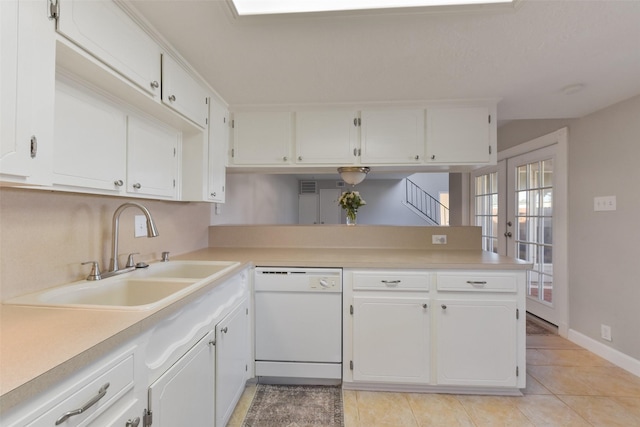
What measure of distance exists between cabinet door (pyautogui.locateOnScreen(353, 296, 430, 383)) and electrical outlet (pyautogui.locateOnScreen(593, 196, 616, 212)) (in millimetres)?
1831

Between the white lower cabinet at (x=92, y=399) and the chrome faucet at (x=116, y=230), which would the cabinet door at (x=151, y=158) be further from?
the white lower cabinet at (x=92, y=399)

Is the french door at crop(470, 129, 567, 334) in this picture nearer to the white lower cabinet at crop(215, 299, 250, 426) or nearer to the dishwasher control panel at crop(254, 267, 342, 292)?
the dishwasher control panel at crop(254, 267, 342, 292)

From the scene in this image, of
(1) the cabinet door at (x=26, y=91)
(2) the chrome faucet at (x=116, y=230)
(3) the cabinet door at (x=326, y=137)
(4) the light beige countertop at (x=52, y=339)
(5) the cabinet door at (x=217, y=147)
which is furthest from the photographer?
(3) the cabinet door at (x=326, y=137)

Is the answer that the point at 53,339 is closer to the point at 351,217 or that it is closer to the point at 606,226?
the point at 351,217

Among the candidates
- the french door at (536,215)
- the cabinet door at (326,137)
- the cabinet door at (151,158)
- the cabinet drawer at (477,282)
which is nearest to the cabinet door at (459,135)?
the cabinet door at (326,137)

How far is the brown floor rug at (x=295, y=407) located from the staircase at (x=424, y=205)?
7413mm

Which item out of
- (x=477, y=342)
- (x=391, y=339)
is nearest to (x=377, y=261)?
(x=391, y=339)

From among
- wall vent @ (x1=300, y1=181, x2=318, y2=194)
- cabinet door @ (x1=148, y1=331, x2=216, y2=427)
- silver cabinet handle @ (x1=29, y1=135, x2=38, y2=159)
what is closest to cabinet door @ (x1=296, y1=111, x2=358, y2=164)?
cabinet door @ (x1=148, y1=331, x2=216, y2=427)

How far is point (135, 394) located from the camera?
0.86 metres

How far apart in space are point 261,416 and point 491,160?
2.35 m

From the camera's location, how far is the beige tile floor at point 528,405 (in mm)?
1653

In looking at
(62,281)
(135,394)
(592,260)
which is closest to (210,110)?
(62,281)

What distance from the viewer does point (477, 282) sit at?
1812mm

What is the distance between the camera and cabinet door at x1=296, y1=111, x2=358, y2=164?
2.25m
